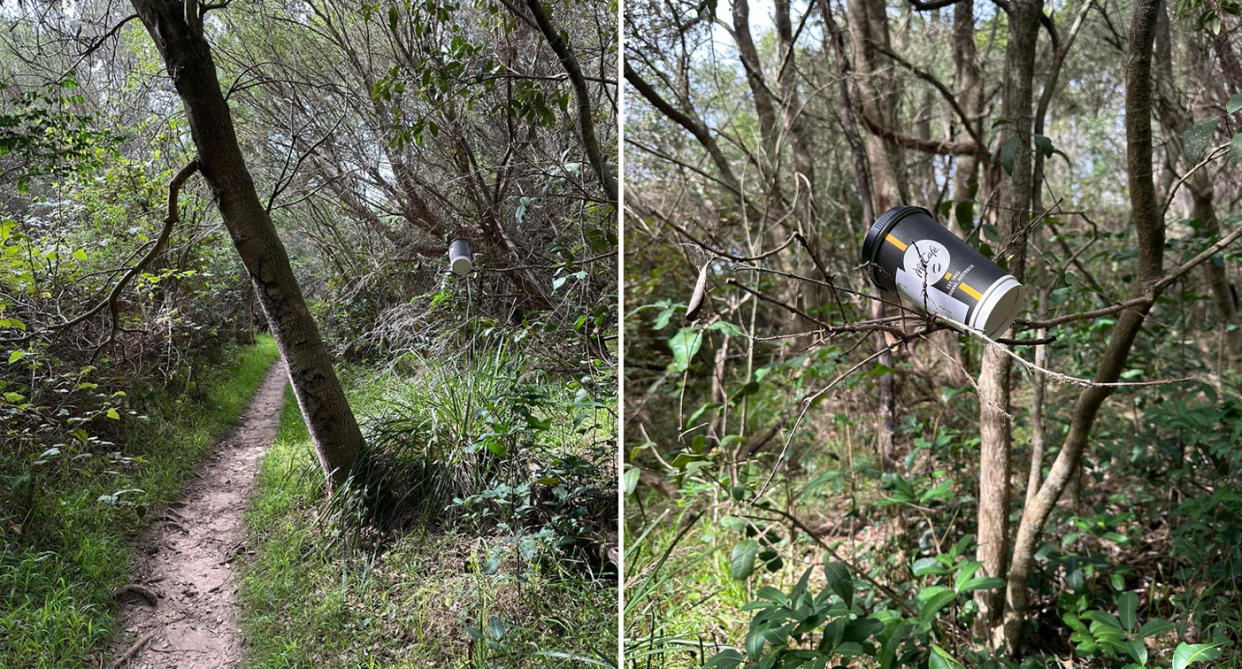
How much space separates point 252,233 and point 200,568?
0.38 m

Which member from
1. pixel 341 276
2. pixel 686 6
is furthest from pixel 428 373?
pixel 686 6

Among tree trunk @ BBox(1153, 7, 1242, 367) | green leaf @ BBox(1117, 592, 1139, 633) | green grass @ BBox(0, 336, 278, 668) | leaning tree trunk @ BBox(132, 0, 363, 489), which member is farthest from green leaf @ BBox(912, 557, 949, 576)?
tree trunk @ BBox(1153, 7, 1242, 367)

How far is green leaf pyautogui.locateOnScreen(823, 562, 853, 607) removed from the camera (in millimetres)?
967

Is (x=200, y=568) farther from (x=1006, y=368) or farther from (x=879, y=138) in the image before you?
(x=879, y=138)

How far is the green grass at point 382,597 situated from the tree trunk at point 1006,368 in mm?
682

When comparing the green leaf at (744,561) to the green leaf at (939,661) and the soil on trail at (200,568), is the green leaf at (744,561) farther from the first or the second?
the soil on trail at (200,568)

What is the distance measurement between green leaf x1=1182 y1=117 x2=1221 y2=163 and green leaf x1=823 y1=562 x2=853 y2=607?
620 millimetres

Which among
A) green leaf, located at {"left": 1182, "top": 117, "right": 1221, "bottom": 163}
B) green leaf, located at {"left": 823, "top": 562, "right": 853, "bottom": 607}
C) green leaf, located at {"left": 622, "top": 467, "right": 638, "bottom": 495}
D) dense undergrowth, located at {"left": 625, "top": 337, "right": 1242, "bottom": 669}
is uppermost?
green leaf, located at {"left": 1182, "top": 117, "right": 1221, "bottom": 163}

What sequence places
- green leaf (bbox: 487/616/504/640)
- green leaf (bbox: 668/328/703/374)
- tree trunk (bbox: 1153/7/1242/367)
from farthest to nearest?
tree trunk (bbox: 1153/7/1242/367)
green leaf (bbox: 668/328/703/374)
green leaf (bbox: 487/616/504/640)

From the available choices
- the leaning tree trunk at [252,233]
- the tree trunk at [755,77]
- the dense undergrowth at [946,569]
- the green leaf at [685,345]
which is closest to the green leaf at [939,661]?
the dense undergrowth at [946,569]

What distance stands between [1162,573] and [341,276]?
4.99ft

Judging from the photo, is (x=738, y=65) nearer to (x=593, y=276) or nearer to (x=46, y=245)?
(x=593, y=276)

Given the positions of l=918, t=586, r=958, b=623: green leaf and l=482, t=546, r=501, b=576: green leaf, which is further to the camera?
l=918, t=586, r=958, b=623: green leaf

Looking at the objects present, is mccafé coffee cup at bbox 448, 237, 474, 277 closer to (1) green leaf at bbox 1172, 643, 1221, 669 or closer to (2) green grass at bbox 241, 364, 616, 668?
(2) green grass at bbox 241, 364, 616, 668
